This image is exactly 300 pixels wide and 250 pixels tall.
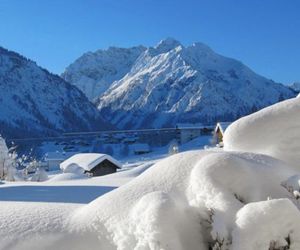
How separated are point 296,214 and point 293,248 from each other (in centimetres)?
27

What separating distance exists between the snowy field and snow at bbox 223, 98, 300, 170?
948mm

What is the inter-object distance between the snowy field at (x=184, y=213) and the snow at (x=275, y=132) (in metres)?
0.95

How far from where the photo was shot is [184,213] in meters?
4.50

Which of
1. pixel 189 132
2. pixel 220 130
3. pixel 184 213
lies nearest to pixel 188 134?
pixel 189 132

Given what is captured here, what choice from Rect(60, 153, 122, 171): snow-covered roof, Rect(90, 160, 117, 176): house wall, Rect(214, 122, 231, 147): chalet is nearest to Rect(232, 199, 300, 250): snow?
Rect(60, 153, 122, 171): snow-covered roof

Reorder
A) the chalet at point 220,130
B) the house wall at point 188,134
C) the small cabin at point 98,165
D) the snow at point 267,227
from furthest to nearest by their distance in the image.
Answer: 1. the house wall at point 188,134
2. the chalet at point 220,130
3. the small cabin at point 98,165
4. the snow at point 267,227

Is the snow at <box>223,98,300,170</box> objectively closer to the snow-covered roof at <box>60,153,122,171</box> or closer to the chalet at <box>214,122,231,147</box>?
the snow-covered roof at <box>60,153,122,171</box>

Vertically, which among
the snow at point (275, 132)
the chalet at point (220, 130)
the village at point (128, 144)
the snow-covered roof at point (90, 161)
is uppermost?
the snow at point (275, 132)

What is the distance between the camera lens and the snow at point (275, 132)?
21.4 ft

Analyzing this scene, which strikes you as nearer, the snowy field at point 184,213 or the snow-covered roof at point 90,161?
the snowy field at point 184,213

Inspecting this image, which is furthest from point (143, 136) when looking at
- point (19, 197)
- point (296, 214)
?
point (296, 214)

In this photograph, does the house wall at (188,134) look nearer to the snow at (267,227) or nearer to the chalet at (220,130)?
the chalet at (220,130)

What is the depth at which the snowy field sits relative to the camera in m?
4.05

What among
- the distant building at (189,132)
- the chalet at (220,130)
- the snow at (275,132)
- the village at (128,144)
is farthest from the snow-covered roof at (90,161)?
the distant building at (189,132)
